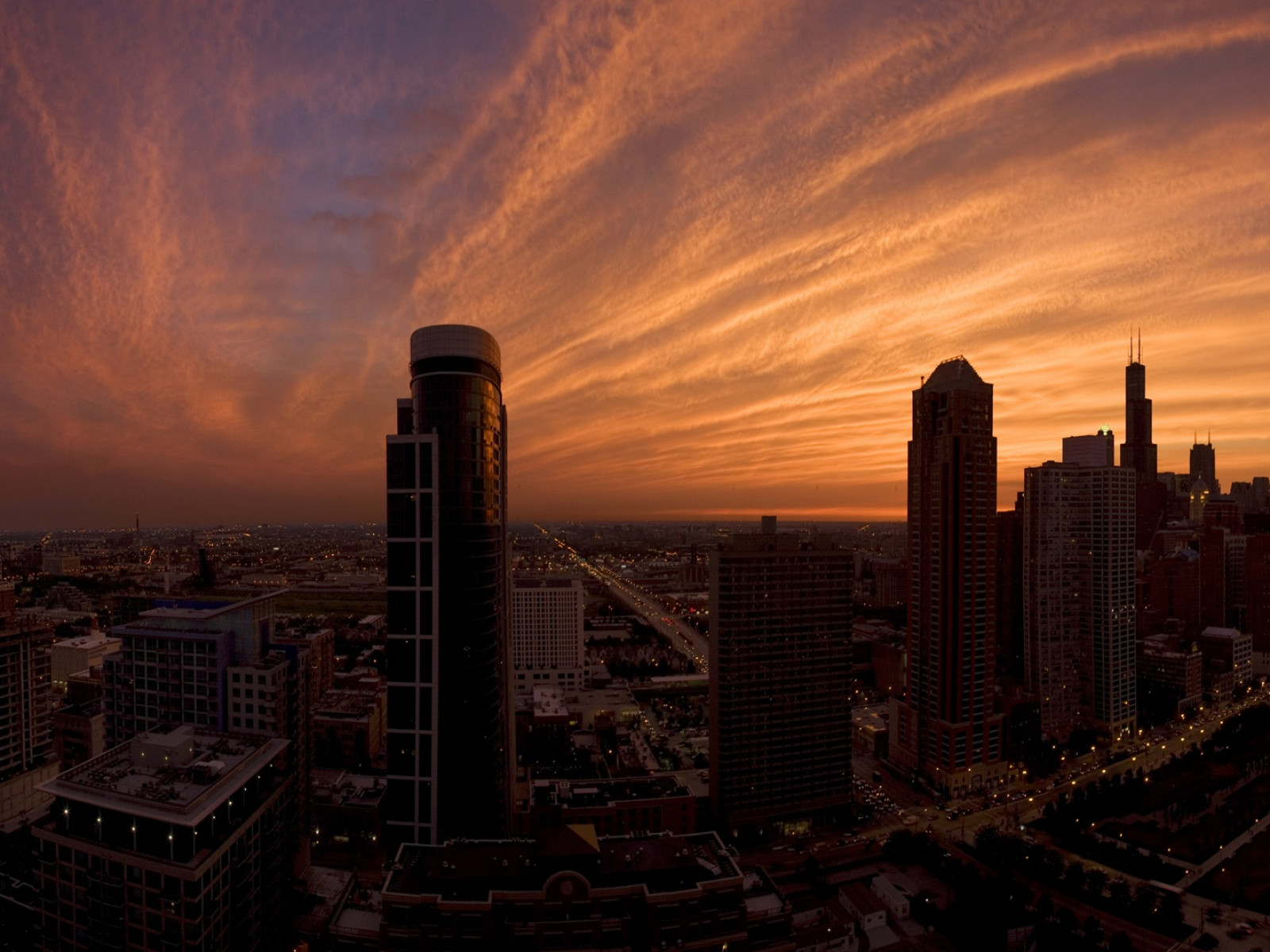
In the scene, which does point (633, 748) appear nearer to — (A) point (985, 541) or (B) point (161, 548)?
(A) point (985, 541)

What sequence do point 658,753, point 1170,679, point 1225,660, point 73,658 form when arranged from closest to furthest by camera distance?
1. point 658,753
2. point 73,658
3. point 1170,679
4. point 1225,660

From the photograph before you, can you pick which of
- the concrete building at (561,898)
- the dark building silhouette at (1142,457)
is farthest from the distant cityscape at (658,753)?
the dark building silhouette at (1142,457)

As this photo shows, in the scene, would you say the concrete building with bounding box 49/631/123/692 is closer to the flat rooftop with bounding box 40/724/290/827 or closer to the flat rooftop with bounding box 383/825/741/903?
the flat rooftop with bounding box 40/724/290/827

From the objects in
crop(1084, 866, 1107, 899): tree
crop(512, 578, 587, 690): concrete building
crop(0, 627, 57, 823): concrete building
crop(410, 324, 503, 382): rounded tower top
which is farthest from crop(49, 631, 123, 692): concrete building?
crop(1084, 866, 1107, 899): tree

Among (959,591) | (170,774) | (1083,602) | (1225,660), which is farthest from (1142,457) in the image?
(170,774)

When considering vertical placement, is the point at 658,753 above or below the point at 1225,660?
below

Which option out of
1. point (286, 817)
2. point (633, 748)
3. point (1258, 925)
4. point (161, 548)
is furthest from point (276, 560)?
point (1258, 925)

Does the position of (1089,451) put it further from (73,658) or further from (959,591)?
(73,658)
